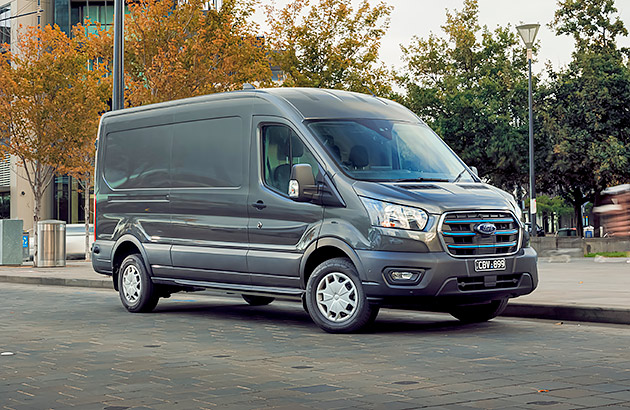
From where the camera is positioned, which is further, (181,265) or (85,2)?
(85,2)

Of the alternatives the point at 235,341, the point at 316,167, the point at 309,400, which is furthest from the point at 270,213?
the point at 309,400

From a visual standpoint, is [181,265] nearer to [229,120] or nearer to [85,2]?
[229,120]

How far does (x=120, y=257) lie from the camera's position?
1299 centimetres

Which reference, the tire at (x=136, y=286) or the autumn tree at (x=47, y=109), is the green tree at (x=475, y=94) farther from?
the tire at (x=136, y=286)

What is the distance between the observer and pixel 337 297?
9695 millimetres

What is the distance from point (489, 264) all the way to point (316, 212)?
185 cm

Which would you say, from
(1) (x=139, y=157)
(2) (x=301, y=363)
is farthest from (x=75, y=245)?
(2) (x=301, y=363)

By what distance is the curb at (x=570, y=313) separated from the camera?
1046cm

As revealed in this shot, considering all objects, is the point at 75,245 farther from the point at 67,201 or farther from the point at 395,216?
the point at 395,216

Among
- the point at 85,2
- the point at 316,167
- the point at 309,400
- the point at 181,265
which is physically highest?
the point at 85,2

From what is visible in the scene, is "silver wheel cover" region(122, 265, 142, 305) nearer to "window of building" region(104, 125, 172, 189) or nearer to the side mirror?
"window of building" region(104, 125, 172, 189)

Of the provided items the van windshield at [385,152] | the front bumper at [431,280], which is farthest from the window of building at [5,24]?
the front bumper at [431,280]

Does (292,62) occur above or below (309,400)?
above

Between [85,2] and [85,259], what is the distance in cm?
2756
